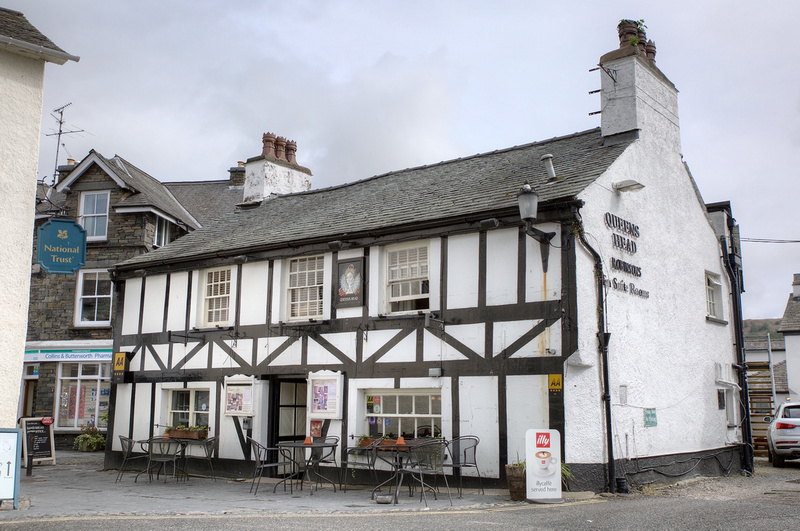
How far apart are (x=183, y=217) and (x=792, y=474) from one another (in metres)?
18.8

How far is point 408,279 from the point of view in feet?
44.0

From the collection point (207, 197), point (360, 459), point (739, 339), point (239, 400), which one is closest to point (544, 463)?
point (360, 459)

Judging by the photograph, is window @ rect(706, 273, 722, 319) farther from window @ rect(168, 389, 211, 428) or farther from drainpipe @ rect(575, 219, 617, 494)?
window @ rect(168, 389, 211, 428)

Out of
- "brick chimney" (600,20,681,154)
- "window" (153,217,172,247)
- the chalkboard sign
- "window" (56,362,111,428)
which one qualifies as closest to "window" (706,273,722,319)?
"brick chimney" (600,20,681,154)

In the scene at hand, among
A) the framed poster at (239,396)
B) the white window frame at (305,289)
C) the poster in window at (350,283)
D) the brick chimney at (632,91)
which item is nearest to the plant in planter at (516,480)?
the poster in window at (350,283)

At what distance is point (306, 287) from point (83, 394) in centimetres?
1155

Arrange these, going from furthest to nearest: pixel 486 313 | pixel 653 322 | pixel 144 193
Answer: pixel 144 193, pixel 653 322, pixel 486 313

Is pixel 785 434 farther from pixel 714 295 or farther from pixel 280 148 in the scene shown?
pixel 280 148

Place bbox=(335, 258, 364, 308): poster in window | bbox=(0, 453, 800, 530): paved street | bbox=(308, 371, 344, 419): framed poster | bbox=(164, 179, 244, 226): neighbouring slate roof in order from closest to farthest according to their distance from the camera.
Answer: bbox=(0, 453, 800, 530): paved street < bbox=(308, 371, 344, 419): framed poster < bbox=(335, 258, 364, 308): poster in window < bbox=(164, 179, 244, 226): neighbouring slate roof

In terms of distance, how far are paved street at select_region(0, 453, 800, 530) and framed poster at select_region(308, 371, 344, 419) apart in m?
1.58

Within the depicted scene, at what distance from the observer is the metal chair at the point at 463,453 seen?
11.7 metres

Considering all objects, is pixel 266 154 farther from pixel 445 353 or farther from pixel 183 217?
pixel 445 353

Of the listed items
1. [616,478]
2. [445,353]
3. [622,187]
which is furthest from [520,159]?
[616,478]

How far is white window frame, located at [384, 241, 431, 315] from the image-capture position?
520 inches
